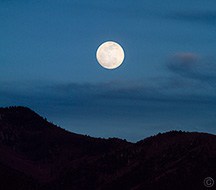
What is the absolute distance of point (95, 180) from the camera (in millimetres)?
43344

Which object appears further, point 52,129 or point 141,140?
point 52,129

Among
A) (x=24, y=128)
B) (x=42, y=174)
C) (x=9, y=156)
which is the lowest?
(x=42, y=174)

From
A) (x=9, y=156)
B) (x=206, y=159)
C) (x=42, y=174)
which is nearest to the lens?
(x=206, y=159)

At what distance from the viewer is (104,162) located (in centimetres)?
4822

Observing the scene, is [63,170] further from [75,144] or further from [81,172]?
[75,144]

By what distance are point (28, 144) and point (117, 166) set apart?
1107 inches

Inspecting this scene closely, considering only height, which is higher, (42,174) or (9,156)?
(9,156)

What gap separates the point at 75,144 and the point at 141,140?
52.8 feet

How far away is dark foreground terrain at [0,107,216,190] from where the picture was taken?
37969 millimetres

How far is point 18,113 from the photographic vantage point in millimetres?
82438

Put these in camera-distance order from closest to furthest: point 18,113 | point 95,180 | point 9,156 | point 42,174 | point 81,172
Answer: point 95,180 → point 81,172 → point 42,174 → point 9,156 → point 18,113

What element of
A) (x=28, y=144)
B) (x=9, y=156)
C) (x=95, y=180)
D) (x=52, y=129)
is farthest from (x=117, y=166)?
(x=52, y=129)

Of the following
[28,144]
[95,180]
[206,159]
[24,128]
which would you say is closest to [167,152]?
[206,159]

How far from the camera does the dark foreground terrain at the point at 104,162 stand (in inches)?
1495
